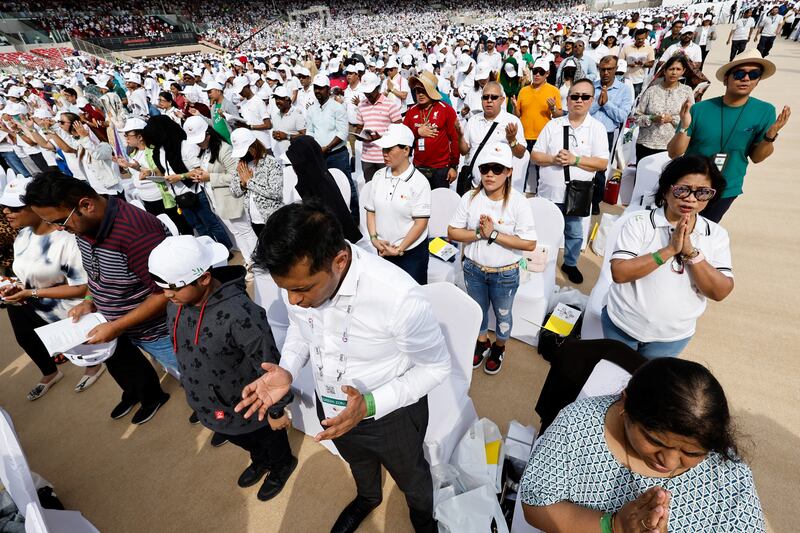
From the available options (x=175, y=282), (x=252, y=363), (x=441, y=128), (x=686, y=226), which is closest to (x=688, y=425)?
(x=686, y=226)

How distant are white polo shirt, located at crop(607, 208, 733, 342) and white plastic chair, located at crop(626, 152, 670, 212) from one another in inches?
94.6

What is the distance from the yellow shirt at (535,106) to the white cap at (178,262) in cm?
444

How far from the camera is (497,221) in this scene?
2.50 metres

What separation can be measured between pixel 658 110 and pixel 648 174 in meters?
0.68

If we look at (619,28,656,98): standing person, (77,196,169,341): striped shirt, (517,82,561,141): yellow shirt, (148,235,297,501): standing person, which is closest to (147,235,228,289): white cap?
(148,235,297,501): standing person

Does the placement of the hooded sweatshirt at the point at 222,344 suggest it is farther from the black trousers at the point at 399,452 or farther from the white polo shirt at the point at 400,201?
the white polo shirt at the point at 400,201

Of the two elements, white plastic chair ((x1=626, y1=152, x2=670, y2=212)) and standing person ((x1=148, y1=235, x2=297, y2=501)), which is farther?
white plastic chair ((x1=626, y1=152, x2=670, y2=212))

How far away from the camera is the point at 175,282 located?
5.37 ft

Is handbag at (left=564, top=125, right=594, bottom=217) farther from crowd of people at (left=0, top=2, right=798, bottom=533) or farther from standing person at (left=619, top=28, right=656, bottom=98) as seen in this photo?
standing person at (left=619, top=28, right=656, bottom=98)

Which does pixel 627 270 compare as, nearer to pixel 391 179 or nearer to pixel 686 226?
pixel 686 226

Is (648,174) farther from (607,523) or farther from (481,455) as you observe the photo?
(607,523)

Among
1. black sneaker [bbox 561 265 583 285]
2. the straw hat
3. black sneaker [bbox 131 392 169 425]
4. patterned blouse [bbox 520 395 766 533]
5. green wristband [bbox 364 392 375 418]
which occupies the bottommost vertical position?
black sneaker [bbox 131 392 169 425]

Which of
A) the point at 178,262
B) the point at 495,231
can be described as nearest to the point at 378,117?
the point at 495,231

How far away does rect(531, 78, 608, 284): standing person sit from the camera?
10.5ft
